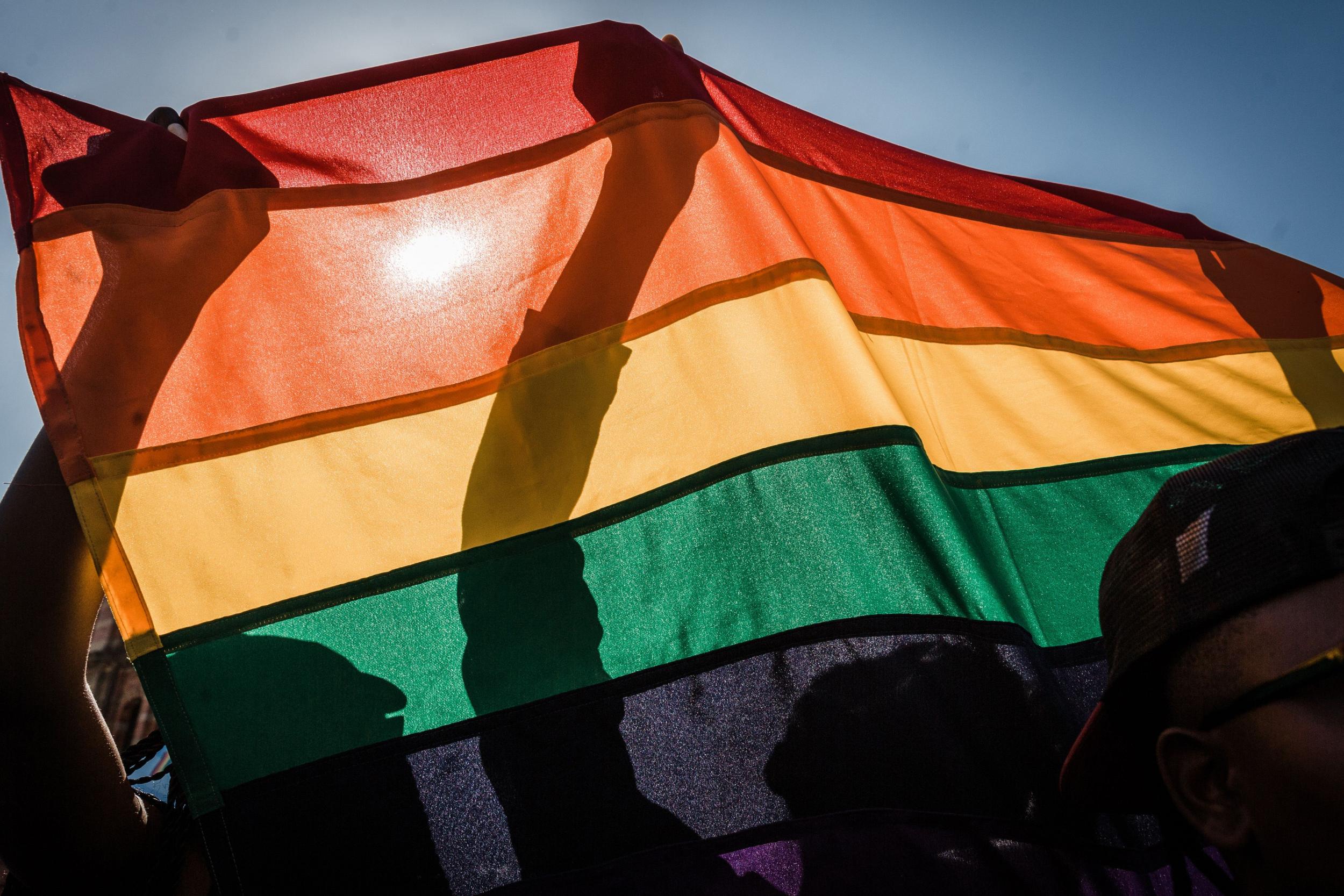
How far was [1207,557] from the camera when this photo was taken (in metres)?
1.08

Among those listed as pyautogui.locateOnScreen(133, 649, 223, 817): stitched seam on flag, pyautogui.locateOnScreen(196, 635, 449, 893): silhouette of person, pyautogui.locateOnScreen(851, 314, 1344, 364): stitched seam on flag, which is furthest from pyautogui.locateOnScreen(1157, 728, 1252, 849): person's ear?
pyautogui.locateOnScreen(133, 649, 223, 817): stitched seam on flag

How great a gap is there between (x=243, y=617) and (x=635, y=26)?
1.92 meters

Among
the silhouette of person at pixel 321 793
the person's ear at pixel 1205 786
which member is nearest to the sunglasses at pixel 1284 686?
the person's ear at pixel 1205 786

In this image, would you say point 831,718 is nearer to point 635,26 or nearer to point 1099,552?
point 1099,552

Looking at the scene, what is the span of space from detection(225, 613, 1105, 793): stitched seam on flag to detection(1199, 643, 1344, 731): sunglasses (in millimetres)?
635

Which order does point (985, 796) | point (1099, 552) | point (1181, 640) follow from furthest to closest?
1. point (1099, 552)
2. point (985, 796)
3. point (1181, 640)

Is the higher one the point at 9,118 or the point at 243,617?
the point at 9,118

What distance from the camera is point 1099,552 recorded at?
2293mm

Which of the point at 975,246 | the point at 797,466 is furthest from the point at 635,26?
the point at 797,466

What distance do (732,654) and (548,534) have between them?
1.59ft

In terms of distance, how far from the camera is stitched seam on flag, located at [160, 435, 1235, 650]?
1593 millimetres

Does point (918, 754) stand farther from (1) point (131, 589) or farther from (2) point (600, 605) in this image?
(1) point (131, 589)

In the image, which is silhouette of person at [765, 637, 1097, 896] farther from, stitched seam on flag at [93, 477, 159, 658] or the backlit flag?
stitched seam on flag at [93, 477, 159, 658]

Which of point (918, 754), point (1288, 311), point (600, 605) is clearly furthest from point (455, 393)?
point (1288, 311)
